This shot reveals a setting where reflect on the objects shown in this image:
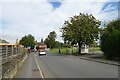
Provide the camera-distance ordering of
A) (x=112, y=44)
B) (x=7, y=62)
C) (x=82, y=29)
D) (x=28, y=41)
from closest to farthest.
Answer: (x=7, y=62), (x=112, y=44), (x=82, y=29), (x=28, y=41)

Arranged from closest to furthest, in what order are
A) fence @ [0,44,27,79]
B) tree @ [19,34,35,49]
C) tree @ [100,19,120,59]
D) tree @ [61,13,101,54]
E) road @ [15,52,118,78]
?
fence @ [0,44,27,79]
road @ [15,52,118,78]
tree @ [100,19,120,59]
tree @ [61,13,101,54]
tree @ [19,34,35,49]

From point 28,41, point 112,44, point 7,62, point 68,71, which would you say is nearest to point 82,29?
point 112,44

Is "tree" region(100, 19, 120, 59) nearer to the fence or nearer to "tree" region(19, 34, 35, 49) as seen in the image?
the fence

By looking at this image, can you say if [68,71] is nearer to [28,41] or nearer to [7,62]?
[7,62]

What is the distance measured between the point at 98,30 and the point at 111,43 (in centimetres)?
3522

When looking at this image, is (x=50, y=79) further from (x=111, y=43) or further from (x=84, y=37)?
(x=84, y=37)

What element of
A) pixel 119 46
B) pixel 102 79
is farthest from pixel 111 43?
pixel 102 79

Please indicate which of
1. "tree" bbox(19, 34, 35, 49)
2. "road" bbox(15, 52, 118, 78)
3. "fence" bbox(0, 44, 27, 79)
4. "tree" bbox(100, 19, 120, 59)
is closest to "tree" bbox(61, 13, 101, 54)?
"tree" bbox(100, 19, 120, 59)

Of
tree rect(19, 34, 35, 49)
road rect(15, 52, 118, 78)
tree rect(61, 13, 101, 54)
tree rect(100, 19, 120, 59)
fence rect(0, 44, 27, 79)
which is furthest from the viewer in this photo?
tree rect(19, 34, 35, 49)

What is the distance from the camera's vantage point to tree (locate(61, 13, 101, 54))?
76.5m

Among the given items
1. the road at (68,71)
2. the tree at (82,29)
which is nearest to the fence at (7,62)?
the road at (68,71)

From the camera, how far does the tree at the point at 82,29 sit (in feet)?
251

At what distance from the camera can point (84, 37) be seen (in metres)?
76.9

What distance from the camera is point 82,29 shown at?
251ft
